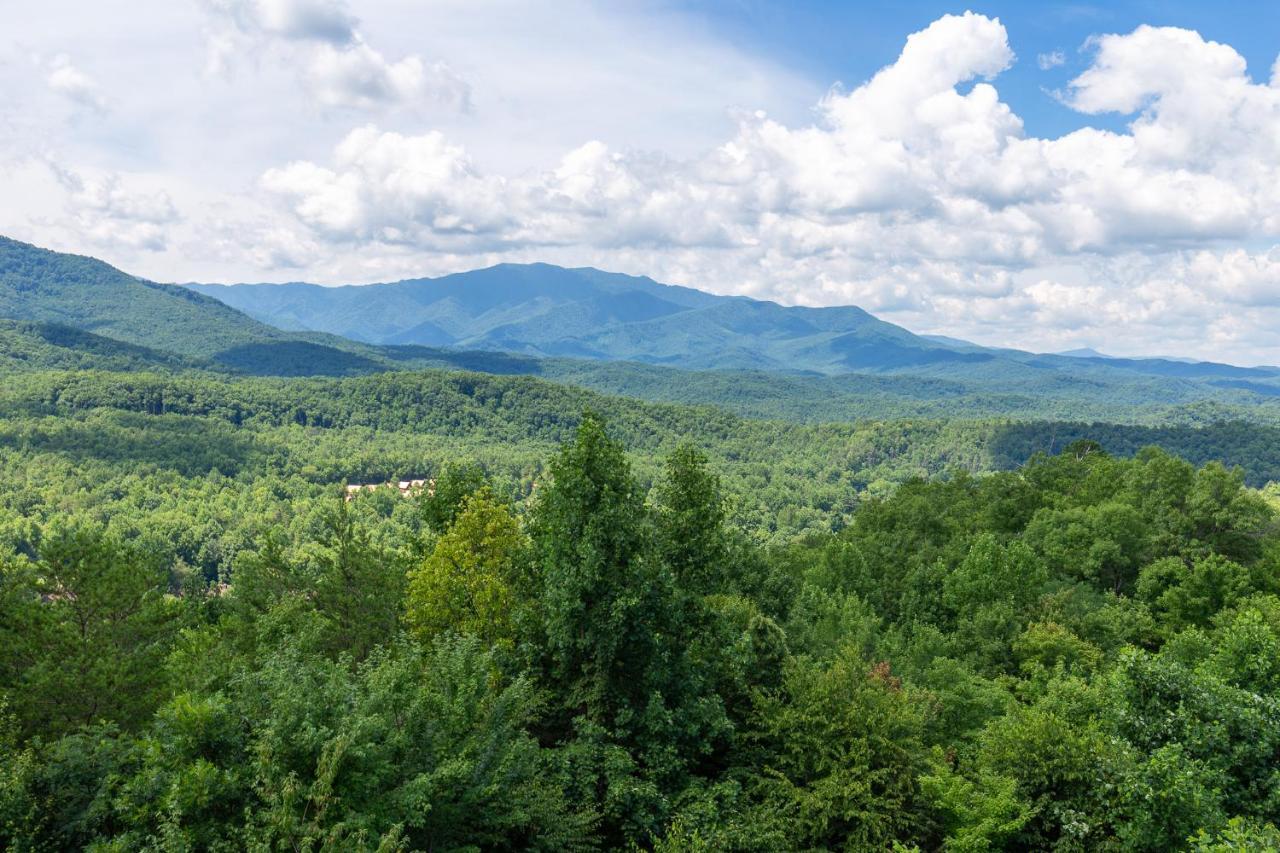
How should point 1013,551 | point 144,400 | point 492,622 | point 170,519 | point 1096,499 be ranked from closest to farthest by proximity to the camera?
point 492,622 → point 1013,551 → point 1096,499 → point 170,519 → point 144,400

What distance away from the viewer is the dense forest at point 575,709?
13617 millimetres

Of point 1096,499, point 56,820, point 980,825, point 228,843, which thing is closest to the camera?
point 228,843

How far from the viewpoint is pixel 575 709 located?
901 inches

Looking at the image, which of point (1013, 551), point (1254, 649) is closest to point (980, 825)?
point (1254, 649)

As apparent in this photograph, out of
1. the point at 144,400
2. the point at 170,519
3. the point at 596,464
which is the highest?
the point at 596,464

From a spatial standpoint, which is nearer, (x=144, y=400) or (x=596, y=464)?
(x=596, y=464)

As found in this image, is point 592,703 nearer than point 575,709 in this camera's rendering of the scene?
Yes

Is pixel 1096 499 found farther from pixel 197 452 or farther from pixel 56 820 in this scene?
pixel 197 452

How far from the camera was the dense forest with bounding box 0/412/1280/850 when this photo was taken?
1362 centimetres

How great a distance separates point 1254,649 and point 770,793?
1523 centimetres

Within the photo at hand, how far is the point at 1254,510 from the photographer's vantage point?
A: 45.1m

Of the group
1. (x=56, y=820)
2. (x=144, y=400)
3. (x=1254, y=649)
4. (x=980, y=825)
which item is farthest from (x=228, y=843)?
(x=144, y=400)

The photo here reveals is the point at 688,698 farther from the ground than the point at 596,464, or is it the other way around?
the point at 596,464

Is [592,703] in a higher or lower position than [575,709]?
higher
